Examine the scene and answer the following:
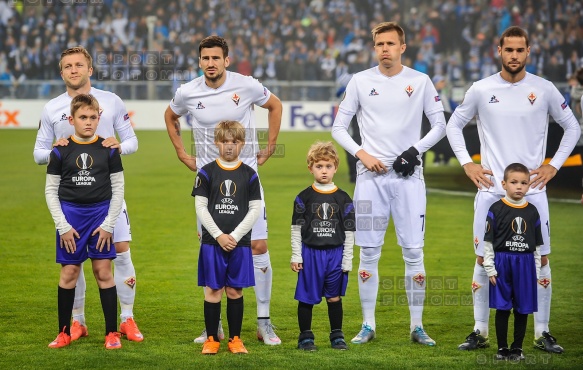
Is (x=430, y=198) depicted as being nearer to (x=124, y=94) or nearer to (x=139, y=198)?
(x=139, y=198)

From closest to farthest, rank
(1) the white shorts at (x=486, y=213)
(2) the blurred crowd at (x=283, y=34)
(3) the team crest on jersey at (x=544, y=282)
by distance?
(1) the white shorts at (x=486, y=213)
(3) the team crest on jersey at (x=544, y=282)
(2) the blurred crowd at (x=283, y=34)

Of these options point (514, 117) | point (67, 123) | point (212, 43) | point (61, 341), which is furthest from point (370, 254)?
point (67, 123)

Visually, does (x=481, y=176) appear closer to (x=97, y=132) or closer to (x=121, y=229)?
(x=121, y=229)

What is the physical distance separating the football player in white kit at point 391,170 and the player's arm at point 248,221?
82 cm


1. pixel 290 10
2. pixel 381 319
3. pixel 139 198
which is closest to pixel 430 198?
pixel 139 198

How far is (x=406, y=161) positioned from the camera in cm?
633

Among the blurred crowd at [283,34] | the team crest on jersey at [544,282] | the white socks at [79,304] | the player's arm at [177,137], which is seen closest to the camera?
the team crest on jersey at [544,282]

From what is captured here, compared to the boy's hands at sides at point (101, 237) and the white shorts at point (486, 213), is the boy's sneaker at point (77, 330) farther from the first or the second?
the white shorts at point (486, 213)

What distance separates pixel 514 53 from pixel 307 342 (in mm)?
2394

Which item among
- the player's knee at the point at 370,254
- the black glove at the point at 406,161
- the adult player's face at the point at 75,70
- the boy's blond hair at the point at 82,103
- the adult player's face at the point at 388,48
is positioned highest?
the adult player's face at the point at 388,48

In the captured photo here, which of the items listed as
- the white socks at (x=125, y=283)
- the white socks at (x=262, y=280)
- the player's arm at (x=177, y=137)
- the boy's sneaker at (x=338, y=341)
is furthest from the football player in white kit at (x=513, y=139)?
the white socks at (x=125, y=283)

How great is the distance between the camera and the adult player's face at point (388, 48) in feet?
20.9

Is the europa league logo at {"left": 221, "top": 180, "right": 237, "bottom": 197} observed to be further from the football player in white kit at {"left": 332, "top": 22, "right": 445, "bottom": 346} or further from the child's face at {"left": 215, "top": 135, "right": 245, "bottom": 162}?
the football player in white kit at {"left": 332, "top": 22, "right": 445, "bottom": 346}

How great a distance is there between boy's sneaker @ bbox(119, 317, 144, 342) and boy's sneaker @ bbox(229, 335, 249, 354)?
0.75 meters
